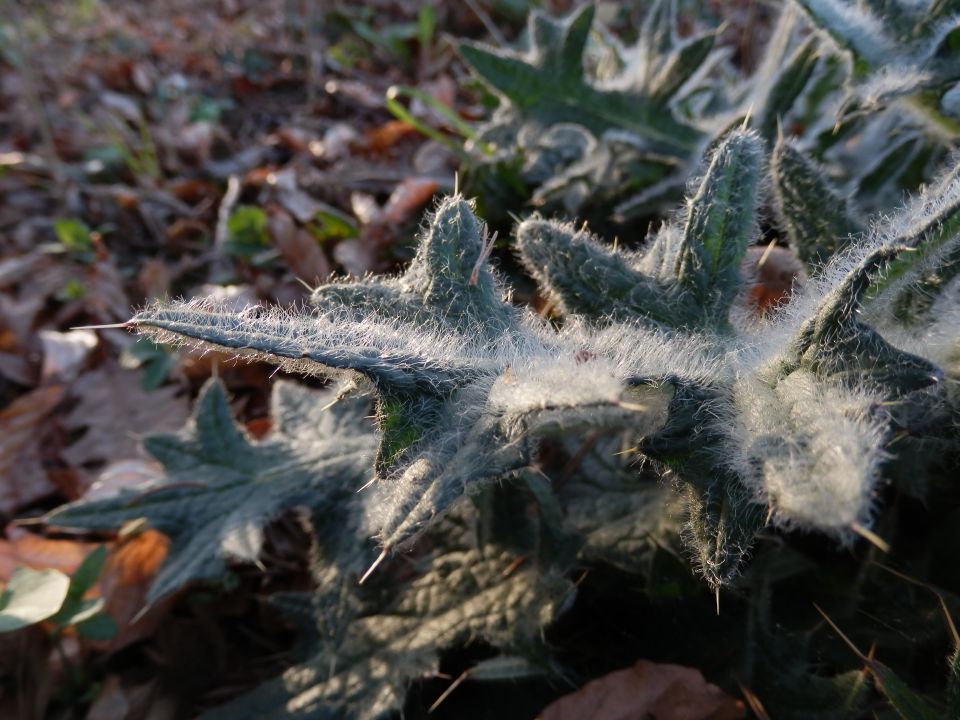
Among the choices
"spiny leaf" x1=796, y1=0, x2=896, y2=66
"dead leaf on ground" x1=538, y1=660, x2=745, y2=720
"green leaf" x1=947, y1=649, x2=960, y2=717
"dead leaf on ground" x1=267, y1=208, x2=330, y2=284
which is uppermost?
"spiny leaf" x1=796, y1=0, x2=896, y2=66

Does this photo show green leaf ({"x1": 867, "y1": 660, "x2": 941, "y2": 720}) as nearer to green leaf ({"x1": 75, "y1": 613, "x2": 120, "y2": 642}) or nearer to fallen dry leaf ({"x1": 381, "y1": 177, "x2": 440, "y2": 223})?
green leaf ({"x1": 75, "y1": 613, "x2": 120, "y2": 642})

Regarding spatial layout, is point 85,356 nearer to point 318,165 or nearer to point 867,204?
point 318,165

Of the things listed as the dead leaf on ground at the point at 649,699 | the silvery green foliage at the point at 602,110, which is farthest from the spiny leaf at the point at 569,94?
the dead leaf on ground at the point at 649,699

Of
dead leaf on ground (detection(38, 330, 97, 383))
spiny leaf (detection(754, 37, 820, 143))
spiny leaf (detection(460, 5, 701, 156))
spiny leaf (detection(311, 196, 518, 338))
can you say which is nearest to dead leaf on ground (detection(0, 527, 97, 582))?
dead leaf on ground (detection(38, 330, 97, 383))

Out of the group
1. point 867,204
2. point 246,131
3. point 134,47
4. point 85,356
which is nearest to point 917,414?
point 867,204

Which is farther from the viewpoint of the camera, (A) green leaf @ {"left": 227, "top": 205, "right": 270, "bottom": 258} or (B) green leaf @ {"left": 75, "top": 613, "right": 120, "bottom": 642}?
(A) green leaf @ {"left": 227, "top": 205, "right": 270, "bottom": 258}

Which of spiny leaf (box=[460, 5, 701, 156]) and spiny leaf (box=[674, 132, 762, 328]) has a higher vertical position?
spiny leaf (box=[674, 132, 762, 328])

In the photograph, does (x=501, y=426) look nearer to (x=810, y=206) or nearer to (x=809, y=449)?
(x=809, y=449)

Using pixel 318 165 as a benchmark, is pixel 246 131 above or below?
below
